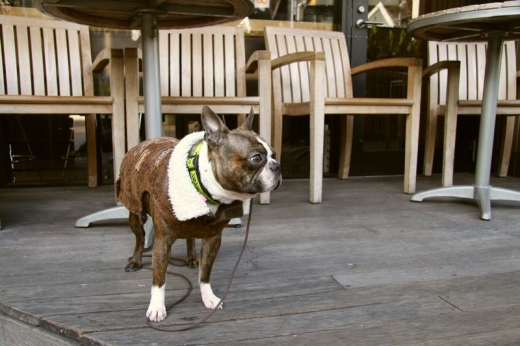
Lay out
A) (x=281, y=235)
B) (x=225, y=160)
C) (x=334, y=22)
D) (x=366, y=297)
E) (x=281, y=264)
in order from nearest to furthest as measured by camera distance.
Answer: (x=225, y=160), (x=366, y=297), (x=281, y=264), (x=281, y=235), (x=334, y=22)

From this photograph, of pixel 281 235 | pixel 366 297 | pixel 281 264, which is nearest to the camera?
pixel 366 297

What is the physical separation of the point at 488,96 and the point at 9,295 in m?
2.27

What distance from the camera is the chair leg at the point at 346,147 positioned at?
3.20 m

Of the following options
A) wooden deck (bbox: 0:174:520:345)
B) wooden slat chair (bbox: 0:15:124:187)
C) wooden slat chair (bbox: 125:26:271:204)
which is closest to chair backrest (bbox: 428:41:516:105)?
wooden deck (bbox: 0:174:520:345)

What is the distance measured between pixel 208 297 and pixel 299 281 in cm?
33

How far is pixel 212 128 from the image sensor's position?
1.05 meters

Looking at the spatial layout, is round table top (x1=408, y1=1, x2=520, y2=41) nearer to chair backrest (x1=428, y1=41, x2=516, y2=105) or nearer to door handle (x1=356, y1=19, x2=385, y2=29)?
chair backrest (x1=428, y1=41, x2=516, y2=105)

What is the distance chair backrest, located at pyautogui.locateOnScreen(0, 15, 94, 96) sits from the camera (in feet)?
8.36

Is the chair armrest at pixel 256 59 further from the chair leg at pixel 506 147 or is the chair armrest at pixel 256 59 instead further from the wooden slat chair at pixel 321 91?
the chair leg at pixel 506 147

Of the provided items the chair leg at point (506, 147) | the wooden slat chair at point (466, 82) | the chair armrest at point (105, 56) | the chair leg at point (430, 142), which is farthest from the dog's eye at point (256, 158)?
the chair leg at point (506, 147)

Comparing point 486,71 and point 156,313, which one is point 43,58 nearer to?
point 156,313

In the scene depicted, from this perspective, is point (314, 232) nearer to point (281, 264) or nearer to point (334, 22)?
point (281, 264)

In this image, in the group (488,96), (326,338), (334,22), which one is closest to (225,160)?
(326,338)

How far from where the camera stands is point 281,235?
194cm
